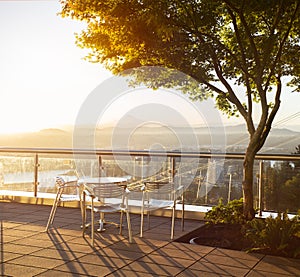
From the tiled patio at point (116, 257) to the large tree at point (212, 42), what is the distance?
113 cm

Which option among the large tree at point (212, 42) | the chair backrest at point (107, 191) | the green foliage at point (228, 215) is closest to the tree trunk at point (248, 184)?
the large tree at point (212, 42)

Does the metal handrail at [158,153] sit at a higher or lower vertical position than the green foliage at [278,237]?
higher

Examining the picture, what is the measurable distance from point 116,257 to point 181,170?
255cm

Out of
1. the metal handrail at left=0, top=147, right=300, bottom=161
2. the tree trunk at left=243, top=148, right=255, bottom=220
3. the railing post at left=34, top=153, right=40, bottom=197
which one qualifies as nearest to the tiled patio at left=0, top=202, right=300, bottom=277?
the tree trunk at left=243, top=148, right=255, bottom=220

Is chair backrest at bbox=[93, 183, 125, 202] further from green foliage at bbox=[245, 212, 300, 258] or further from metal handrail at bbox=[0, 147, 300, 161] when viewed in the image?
metal handrail at bbox=[0, 147, 300, 161]

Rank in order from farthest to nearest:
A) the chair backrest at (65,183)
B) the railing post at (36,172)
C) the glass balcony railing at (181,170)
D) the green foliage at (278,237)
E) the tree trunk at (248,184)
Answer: the railing post at (36,172)
the glass balcony railing at (181,170)
the chair backrest at (65,183)
the tree trunk at (248,184)
the green foliage at (278,237)

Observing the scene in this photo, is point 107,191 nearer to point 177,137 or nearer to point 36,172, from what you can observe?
point 36,172

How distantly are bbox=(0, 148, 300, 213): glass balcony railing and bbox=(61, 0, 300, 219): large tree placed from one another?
3.13 feet

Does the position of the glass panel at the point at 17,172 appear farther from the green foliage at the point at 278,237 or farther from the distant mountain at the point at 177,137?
the green foliage at the point at 278,237

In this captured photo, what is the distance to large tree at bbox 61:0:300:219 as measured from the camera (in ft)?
17.7

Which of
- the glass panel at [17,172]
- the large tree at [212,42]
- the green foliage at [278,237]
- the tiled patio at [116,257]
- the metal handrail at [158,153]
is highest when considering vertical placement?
the large tree at [212,42]

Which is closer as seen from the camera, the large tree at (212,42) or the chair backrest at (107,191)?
the chair backrest at (107,191)

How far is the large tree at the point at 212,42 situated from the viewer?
5.40 meters

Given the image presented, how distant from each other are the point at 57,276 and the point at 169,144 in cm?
494
